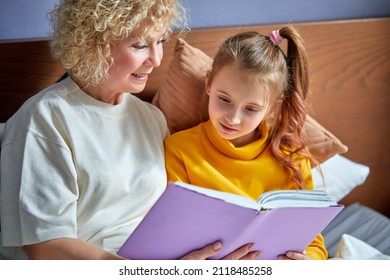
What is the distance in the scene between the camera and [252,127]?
56.7 inches

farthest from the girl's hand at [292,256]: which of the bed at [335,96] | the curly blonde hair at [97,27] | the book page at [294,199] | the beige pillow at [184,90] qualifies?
the curly blonde hair at [97,27]

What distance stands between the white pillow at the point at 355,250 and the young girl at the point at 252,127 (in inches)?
4.8

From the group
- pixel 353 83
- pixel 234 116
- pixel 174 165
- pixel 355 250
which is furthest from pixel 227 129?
pixel 353 83

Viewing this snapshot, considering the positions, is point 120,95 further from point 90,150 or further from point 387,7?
point 387,7

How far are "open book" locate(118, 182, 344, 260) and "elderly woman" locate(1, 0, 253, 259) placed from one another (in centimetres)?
4

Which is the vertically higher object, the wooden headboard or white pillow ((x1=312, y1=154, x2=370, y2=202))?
the wooden headboard

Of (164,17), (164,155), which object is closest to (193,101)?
(164,155)

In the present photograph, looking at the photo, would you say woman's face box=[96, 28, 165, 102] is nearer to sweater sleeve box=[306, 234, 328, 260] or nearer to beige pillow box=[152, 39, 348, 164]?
beige pillow box=[152, 39, 348, 164]

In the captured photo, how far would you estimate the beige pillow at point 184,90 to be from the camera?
1.55m

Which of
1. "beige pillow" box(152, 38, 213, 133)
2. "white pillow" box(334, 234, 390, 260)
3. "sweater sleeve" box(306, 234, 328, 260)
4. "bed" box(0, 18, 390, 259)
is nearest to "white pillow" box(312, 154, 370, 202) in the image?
"bed" box(0, 18, 390, 259)

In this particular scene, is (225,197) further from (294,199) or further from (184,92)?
(184,92)

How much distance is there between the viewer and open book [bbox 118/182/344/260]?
3.60 feet

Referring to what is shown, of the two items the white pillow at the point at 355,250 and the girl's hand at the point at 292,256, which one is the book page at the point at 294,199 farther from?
the white pillow at the point at 355,250
